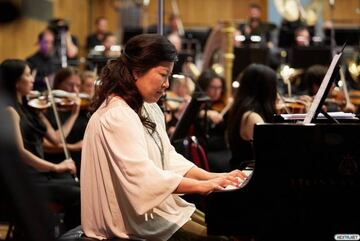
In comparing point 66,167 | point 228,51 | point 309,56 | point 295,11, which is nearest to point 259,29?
point 295,11

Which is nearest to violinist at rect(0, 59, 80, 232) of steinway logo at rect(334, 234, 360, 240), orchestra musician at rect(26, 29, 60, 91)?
steinway logo at rect(334, 234, 360, 240)

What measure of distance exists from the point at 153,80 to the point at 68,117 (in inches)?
105

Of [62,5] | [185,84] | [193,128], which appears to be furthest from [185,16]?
[193,128]

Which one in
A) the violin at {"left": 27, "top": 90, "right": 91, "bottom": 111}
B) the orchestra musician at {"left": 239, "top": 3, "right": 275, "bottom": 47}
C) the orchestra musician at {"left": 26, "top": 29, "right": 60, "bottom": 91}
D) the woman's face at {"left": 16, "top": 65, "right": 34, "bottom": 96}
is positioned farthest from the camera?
the orchestra musician at {"left": 239, "top": 3, "right": 275, "bottom": 47}

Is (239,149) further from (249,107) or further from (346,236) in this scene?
(346,236)

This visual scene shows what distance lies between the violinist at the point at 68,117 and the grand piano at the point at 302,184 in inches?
109

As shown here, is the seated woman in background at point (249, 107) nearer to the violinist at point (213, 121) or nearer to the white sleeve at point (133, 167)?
the violinist at point (213, 121)

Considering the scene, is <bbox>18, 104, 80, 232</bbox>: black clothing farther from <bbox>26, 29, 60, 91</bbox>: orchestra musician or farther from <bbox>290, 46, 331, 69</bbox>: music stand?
<bbox>290, 46, 331, 69</bbox>: music stand

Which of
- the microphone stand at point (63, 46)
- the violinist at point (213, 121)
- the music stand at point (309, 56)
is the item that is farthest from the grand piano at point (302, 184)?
the microphone stand at point (63, 46)

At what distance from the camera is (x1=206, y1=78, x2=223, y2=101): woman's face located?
5.80 metres

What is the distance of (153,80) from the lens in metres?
2.45

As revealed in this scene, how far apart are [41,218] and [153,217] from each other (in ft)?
6.13

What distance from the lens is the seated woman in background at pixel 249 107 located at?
403 centimetres

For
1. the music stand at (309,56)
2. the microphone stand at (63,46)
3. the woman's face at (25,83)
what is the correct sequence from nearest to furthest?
1. the woman's face at (25,83)
2. the music stand at (309,56)
3. the microphone stand at (63,46)
